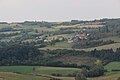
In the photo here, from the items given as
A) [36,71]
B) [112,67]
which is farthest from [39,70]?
[112,67]

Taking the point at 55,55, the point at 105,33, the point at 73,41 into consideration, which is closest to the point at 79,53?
the point at 55,55

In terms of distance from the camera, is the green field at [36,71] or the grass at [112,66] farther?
the grass at [112,66]

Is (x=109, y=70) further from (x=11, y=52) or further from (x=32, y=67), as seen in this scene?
(x=11, y=52)

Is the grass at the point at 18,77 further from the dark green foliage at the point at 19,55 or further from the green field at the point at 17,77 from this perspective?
the dark green foliage at the point at 19,55

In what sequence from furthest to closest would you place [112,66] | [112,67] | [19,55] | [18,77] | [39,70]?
[19,55], [112,66], [112,67], [39,70], [18,77]

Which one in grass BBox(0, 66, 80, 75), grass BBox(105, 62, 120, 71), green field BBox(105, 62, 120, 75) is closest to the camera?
green field BBox(105, 62, 120, 75)

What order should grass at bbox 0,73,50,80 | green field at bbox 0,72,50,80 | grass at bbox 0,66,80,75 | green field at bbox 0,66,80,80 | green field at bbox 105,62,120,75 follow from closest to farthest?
green field at bbox 0,72,50,80 < grass at bbox 0,73,50,80 < green field at bbox 0,66,80,80 < green field at bbox 105,62,120,75 < grass at bbox 0,66,80,75

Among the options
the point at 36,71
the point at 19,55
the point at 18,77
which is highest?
the point at 18,77

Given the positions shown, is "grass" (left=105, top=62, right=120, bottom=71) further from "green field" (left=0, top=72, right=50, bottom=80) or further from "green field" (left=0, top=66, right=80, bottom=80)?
"green field" (left=0, top=72, right=50, bottom=80)

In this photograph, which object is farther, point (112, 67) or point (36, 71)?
point (112, 67)

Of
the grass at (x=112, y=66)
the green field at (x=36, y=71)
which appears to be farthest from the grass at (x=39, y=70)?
the grass at (x=112, y=66)

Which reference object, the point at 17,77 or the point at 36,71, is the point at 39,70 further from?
the point at 17,77

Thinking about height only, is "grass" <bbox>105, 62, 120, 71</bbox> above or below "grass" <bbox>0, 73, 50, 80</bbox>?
below

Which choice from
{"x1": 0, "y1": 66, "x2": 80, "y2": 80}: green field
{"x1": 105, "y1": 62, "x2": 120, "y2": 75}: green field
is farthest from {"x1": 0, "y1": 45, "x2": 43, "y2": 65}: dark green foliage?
{"x1": 105, "y1": 62, "x2": 120, "y2": 75}: green field
